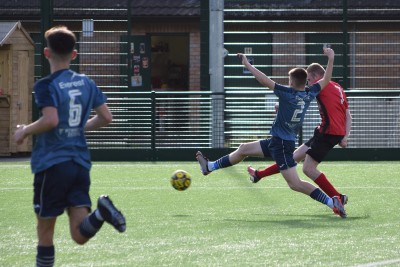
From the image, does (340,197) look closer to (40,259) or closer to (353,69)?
(40,259)

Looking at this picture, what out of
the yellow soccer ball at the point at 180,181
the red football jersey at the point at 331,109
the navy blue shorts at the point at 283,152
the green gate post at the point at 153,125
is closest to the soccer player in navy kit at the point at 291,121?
the navy blue shorts at the point at 283,152

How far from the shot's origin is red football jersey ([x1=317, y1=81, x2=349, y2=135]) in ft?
41.9

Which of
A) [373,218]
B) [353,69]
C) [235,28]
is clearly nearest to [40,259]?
[373,218]

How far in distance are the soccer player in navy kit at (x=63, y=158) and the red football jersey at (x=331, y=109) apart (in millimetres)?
5989

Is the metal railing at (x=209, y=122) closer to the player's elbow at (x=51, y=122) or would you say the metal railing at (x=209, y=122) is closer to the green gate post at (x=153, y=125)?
the green gate post at (x=153, y=125)

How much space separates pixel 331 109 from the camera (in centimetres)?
1282

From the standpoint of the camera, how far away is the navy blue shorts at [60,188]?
6.99 m

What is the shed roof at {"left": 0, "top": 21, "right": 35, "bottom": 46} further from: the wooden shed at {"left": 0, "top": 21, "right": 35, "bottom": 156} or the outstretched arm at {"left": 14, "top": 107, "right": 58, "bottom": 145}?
the outstretched arm at {"left": 14, "top": 107, "right": 58, "bottom": 145}

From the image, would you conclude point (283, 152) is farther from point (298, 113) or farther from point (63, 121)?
point (63, 121)

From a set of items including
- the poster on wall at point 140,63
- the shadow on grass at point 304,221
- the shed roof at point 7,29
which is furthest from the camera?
the poster on wall at point 140,63

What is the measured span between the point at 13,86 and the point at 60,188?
1633 centimetres

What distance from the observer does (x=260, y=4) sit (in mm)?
26000

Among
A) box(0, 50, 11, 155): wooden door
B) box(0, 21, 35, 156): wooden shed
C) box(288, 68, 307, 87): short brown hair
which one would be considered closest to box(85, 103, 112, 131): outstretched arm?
box(288, 68, 307, 87): short brown hair

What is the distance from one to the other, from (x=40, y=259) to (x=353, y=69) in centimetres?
1835
